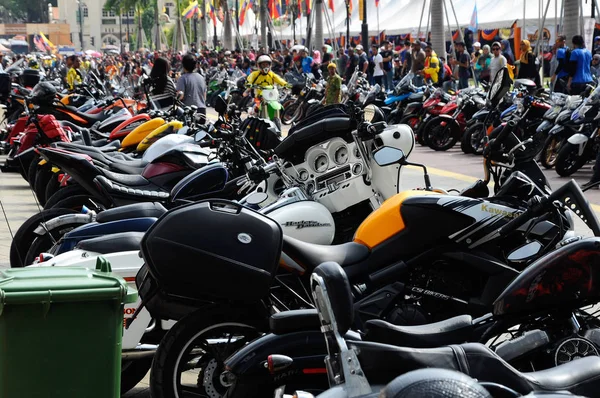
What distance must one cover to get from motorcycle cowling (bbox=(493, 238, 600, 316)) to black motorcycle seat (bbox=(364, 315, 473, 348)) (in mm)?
599

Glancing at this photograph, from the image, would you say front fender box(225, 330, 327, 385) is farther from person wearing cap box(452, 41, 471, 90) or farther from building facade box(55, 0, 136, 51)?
building facade box(55, 0, 136, 51)

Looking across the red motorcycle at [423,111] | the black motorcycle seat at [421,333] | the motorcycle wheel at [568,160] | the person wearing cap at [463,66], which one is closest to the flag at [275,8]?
the person wearing cap at [463,66]

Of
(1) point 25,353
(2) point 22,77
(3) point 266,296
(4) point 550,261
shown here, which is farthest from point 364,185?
(2) point 22,77

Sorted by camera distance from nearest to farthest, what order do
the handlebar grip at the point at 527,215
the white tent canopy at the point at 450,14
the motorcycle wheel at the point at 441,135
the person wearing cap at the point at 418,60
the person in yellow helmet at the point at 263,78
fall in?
the handlebar grip at the point at 527,215 → the motorcycle wheel at the point at 441,135 → the person in yellow helmet at the point at 263,78 → the person wearing cap at the point at 418,60 → the white tent canopy at the point at 450,14

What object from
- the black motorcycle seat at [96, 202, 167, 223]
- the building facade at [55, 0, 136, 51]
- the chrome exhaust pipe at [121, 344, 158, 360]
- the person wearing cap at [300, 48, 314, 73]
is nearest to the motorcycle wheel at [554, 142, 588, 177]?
the black motorcycle seat at [96, 202, 167, 223]

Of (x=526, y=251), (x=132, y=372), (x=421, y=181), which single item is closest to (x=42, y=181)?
(x=421, y=181)

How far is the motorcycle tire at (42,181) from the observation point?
1091cm

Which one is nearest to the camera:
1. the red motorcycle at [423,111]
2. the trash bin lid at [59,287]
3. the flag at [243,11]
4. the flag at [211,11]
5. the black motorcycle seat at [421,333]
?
the black motorcycle seat at [421,333]

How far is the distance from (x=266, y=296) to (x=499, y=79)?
33.8 ft

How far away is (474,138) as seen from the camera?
1678 centimetres

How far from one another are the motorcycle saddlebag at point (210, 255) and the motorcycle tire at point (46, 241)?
248 centimetres

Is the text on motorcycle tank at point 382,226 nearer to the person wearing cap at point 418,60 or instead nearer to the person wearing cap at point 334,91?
the person wearing cap at point 334,91

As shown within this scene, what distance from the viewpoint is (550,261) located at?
13.5ft

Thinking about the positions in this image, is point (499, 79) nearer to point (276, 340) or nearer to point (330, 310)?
point (276, 340)
